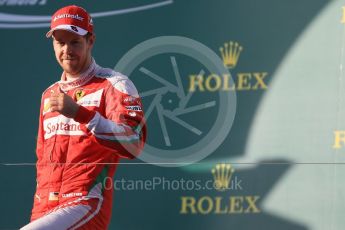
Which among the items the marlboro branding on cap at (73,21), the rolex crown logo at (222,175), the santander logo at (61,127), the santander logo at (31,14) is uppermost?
the santander logo at (31,14)

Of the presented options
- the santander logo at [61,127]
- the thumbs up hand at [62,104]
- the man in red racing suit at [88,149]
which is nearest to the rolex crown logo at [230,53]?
the man in red racing suit at [88,149]

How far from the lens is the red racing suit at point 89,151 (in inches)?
85.3

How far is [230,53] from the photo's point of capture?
3.58 meters

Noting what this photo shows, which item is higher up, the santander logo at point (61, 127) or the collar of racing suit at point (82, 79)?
the collar of racing suit at point (82, 79)

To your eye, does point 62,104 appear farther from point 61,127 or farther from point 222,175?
point 222,175

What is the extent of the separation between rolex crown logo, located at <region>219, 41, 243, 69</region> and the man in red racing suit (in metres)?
1.30

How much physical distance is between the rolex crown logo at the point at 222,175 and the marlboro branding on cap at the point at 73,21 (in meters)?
1.50

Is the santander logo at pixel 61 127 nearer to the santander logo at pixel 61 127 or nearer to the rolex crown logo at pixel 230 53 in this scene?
the santander logo at pixel 61 127

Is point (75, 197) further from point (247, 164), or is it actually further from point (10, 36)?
point (10, 36)

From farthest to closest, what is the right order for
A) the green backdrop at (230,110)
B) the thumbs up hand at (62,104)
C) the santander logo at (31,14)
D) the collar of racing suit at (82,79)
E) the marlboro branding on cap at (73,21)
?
the santander logo at (31,14), the green backdrop at (230,110), the collar of racing suit at (82,79), the marlboro branding on cap at (73,21), the thumbs up hand at (62,104)

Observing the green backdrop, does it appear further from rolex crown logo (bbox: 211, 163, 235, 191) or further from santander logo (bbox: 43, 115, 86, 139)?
santander logo (bbox: 43, 115, 86, 139)

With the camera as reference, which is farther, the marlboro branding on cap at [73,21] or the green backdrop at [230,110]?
the green backdrop at [230,110]

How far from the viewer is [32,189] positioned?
12.2 ft

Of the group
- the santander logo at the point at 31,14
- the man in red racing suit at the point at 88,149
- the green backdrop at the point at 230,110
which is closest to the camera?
the man in red racing suit at the point at 88,149
